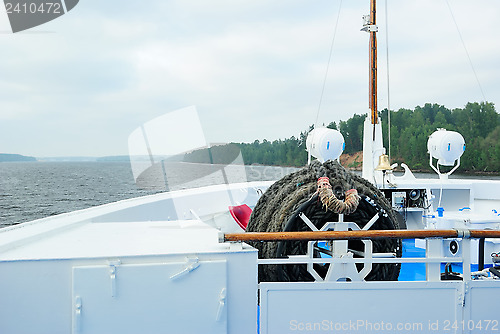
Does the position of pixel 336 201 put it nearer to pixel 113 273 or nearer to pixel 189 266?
pixel 189 266

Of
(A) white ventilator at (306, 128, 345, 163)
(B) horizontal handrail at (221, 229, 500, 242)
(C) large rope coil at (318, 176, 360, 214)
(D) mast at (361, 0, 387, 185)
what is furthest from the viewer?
(D) mast at (361, 0, 387, 185)

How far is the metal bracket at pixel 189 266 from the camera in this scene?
209 centimetres

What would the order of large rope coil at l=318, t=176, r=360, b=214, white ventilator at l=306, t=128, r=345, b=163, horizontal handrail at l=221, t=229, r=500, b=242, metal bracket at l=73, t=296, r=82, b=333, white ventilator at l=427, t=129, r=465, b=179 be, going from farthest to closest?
white ventilator at l=427, t=129, r=465, b=179
white ventilator at l=306, t=128, r=345, b=163
large rope coil at l=318, t=176, r=360, b=214
horizontal handrail at l=221, t=229, r=500, b=242
metal bracket at l=73, t=296, r=82, b=333

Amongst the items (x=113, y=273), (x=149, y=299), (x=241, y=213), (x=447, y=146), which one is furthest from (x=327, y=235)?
(x=447, y=146)

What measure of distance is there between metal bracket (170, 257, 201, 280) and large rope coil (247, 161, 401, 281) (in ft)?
1.89

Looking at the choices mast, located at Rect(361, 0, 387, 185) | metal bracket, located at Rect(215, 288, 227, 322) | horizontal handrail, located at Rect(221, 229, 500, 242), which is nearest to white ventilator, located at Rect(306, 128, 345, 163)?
mast, located at Rect(361, 0, 387, 185)

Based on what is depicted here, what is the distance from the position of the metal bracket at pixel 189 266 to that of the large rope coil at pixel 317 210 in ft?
1.89

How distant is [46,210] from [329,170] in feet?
70.2

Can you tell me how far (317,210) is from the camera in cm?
261

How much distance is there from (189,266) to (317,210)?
889 mm

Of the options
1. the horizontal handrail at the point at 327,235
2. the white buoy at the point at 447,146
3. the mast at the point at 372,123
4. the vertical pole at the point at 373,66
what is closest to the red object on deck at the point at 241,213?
the horizontal handrail at the point at 327,235

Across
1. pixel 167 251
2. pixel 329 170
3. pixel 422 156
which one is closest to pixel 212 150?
pixel 329 170

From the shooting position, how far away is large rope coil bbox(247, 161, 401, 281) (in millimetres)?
2523

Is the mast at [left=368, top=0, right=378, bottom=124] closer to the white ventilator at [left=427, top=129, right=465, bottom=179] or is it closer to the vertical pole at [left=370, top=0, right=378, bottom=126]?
the vertical pole at [left=370, top=0, right=378, bottom=126]
